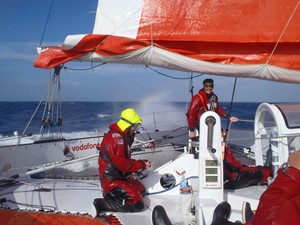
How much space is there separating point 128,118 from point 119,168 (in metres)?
0.61

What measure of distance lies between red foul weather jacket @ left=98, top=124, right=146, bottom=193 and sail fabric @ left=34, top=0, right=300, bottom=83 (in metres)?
1.18

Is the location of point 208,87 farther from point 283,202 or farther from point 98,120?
point 98,120

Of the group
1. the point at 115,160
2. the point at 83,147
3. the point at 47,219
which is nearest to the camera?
the point at 47,219

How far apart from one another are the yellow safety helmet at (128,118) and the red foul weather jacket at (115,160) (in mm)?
80

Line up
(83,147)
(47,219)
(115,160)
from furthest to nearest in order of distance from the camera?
1. (83,147)
2. (115,160)
3. (47,219)

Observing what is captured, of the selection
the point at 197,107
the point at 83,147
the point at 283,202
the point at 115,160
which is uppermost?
the point at 197,107

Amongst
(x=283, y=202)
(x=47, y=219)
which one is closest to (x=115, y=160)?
(x=47, y=219)

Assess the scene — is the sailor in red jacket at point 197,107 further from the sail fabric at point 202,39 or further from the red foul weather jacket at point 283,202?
the red foul weather jacket at point 283,202

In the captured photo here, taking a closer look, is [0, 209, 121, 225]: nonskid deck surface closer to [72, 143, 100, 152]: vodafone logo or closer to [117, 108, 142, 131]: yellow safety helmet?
[117, 108, 142, 131]: yellow safety helmet

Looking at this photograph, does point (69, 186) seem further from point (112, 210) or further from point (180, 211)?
point (180, 211)

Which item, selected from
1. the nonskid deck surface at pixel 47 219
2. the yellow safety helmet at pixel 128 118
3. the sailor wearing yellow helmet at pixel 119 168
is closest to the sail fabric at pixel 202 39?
the yellow safety helmet at pixel 128 118

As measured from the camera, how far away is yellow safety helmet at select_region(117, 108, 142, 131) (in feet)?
14.4

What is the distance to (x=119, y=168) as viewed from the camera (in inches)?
173

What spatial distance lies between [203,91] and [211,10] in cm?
125
